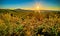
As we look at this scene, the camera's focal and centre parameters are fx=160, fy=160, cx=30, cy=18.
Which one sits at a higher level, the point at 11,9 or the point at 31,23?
the point at 11,9

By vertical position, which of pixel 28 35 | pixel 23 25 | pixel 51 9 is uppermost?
pixel 51 9

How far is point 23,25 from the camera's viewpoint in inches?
90.9

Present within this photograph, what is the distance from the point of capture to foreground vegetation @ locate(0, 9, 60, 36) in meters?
2.27

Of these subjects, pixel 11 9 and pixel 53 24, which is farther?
pixel 11 9

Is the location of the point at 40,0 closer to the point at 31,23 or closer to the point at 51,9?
the point at 51,9

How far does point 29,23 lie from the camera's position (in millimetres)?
A: 2326

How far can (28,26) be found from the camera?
7.57ft

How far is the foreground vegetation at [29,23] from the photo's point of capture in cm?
227

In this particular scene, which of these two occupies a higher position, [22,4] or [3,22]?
[22,4]

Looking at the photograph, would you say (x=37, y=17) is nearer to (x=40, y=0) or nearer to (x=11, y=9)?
(x=40, y=0)

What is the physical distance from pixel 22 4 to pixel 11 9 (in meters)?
0.18

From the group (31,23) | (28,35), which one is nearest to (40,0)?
(31,23)

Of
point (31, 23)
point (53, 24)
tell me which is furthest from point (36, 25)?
point (53, 24)

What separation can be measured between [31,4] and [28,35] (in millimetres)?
462
